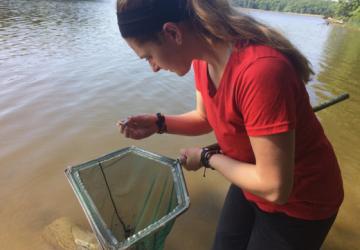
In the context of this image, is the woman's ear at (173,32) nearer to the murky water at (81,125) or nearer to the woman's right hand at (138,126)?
the murky water at (81,125)

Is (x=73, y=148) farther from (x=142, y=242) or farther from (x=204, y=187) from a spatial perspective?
(x=142, y=242)

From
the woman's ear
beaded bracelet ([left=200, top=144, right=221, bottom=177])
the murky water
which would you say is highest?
the woman's ear

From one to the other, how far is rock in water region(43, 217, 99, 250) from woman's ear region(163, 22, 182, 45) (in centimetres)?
211

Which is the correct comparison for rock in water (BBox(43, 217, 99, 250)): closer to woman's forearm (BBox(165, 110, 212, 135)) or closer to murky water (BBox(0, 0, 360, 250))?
murky water (BBox(0, 0, 360, 250))

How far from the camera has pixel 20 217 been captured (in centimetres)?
330

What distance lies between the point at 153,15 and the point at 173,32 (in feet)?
0.33

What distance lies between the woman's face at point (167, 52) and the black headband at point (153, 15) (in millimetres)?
60

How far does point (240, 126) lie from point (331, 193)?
1.91ft

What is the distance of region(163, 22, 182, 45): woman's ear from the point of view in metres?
1.24

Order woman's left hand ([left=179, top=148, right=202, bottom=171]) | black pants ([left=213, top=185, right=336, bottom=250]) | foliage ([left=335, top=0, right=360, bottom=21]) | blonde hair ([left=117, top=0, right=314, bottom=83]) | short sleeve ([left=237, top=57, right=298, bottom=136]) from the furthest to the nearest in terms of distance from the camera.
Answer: foliage ([left=335, top=0, right=360, bottom=21]) → woman's left hand ([left=179, top=148, right=202, bottom=171]) → black pants ([left=213, top=185, right=336, bottom=250]) → blonde hair ([left=117, top=0, right=314, bottom=83]) → short sleeve ([left=237, top=57, right=298, bottom=136])

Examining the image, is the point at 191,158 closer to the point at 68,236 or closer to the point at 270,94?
the point at 270,94

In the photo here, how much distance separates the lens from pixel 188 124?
6.83ft

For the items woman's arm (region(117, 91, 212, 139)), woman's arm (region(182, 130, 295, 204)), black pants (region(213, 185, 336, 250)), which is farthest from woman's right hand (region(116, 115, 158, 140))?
woman's arm (region(182, 130, 295, 204))

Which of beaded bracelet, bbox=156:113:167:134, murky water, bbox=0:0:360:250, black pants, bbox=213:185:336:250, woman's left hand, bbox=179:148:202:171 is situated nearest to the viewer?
black pants, bbox=213:185:336:250
